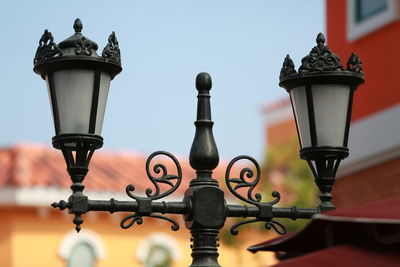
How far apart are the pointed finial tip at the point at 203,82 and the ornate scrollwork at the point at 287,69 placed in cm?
49

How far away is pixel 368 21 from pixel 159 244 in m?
15.5

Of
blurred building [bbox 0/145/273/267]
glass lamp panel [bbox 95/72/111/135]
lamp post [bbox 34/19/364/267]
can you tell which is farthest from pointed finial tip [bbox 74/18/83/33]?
blurred building [bbox 0/145/273/267]

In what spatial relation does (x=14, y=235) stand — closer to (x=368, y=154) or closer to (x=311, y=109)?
(x=368, y=154)

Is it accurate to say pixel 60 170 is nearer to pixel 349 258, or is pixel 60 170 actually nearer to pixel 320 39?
pixel 320 39

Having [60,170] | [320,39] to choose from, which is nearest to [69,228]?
[60,170]

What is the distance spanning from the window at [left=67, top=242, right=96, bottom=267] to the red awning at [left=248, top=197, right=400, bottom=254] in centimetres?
2061

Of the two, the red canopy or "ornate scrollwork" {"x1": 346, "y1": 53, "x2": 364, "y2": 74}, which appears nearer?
the red canopy

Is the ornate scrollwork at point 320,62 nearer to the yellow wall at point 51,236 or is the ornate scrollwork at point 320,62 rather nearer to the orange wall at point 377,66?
the orange wall at point 377,66

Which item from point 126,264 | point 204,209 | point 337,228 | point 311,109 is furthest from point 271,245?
point 126,264

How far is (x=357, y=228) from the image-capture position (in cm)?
446

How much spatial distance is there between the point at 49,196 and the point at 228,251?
5.14 meters

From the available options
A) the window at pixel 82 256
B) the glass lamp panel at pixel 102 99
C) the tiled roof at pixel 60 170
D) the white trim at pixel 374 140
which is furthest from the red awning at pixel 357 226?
the window at pixel 82 256

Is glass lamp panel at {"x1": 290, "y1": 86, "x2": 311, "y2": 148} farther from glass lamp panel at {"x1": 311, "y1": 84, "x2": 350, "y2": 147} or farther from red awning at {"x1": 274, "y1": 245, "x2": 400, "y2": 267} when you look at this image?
red awning at {"x1": 274, "y1": 245, "x2": 400, "y2": 267}

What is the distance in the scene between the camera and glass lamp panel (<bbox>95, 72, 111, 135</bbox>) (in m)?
Answer: 5.73
